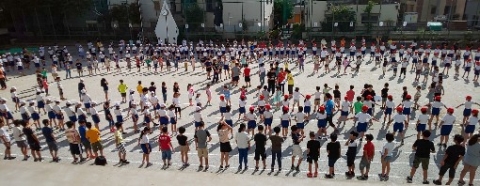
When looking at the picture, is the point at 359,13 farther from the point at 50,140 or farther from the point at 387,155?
the point at 50,140

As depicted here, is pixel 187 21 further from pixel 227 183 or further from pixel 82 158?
pixel 227 183

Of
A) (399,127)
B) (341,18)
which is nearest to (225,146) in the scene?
(399,127)

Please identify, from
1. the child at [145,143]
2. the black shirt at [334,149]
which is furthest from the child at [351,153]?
the child at [145,143]

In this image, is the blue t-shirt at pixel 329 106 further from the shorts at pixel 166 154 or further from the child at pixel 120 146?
the child at pixel 120 146

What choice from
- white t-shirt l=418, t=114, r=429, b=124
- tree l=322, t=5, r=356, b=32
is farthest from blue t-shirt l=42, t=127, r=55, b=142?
tree l=322, t=5, r=356, b=32

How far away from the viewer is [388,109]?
1409 centimetres

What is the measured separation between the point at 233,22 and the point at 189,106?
66.8 ft

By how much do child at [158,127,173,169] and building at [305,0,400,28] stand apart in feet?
86.6

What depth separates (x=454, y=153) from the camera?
9.42m

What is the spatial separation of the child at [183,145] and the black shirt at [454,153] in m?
7.04

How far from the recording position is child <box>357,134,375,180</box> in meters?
9.71

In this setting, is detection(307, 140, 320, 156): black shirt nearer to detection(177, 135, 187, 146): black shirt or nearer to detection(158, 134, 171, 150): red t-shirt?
detection(177, 135, 187, 146): black shirt

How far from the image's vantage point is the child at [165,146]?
10.9m

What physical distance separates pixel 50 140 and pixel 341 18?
91.4 ft
